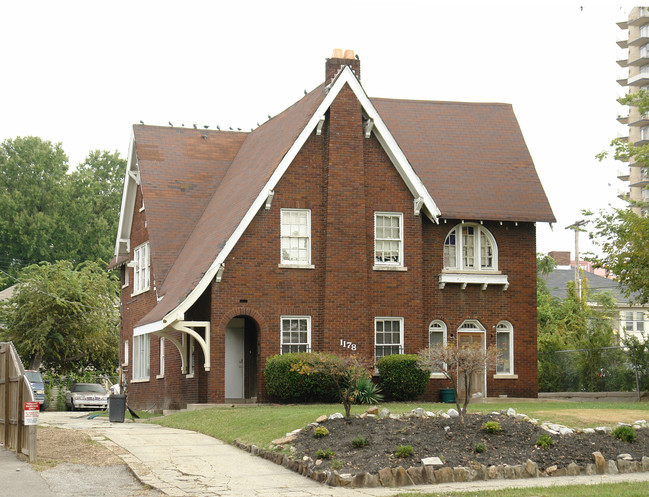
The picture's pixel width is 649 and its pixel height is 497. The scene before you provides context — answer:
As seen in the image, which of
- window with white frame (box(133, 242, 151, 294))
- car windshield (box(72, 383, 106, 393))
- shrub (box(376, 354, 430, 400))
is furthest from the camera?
car windshield (box(72, 383, 106, 393))

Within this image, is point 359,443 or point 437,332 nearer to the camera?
point 359,443

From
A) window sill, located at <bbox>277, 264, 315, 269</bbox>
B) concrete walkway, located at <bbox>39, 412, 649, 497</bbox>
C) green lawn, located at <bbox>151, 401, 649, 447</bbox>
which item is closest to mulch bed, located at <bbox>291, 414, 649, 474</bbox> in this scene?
concrete walkway, located at <bbox>39, 412, 649, 497</bbox>

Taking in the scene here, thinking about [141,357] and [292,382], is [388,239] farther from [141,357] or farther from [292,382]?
[141,357]

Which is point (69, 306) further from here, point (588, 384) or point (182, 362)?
point (588, 384)

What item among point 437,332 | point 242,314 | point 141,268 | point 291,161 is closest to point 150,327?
point 242,314

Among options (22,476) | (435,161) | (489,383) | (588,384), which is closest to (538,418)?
(22,476)

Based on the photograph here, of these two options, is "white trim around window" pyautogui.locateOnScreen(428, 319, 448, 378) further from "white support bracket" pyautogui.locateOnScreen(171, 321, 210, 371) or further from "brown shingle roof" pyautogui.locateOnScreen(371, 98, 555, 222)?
"white support bracket" pyautogui.locateOnScreen(171, 321, 210, 371)

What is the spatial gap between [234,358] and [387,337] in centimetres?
→ 488

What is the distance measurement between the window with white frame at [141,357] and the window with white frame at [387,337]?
9.62m

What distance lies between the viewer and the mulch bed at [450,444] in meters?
16.3

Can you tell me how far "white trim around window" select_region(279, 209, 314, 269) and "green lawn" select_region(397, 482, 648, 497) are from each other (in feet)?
53.8

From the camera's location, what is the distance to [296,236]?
30.6 metres

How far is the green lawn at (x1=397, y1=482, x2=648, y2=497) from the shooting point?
14000mm

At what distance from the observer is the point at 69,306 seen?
5344 centimetres
